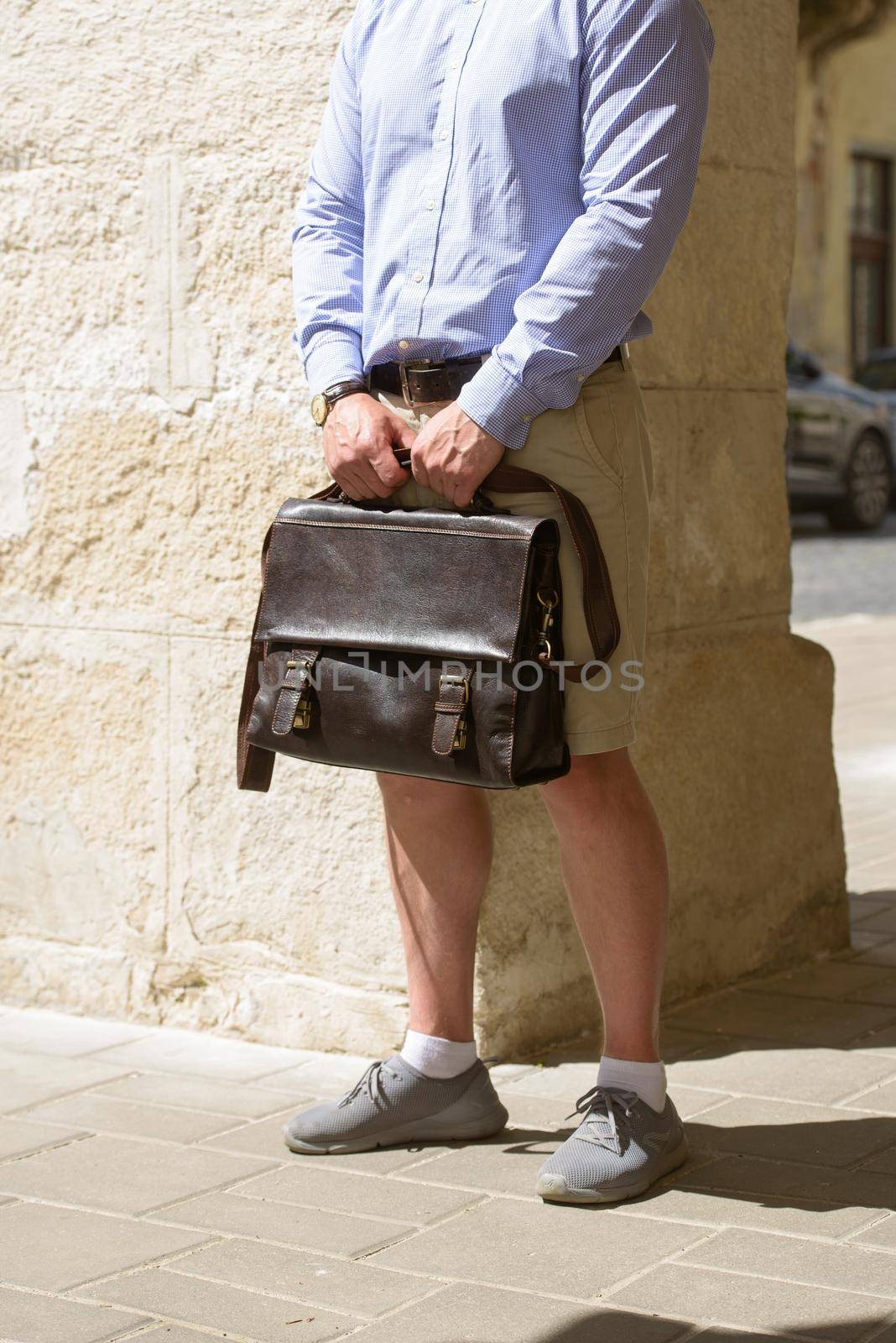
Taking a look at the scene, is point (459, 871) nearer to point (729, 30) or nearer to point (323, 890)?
point (323, 890)

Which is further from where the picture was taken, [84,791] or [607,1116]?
[84,791]

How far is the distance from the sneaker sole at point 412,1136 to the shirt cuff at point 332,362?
1177mm

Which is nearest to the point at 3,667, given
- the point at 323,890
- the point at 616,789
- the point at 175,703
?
the point at 175,703

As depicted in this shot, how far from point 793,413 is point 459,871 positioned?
1254cm

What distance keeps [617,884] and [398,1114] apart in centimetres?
54

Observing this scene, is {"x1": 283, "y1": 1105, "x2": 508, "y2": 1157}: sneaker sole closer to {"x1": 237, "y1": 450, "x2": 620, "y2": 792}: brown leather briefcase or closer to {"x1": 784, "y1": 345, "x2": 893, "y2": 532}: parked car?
{"x1": 237, "y1": 450, "x2": 620, "y2": 792}: brown leather briefcase

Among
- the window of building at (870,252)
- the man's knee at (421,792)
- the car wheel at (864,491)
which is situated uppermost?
the window of building at (870,252)

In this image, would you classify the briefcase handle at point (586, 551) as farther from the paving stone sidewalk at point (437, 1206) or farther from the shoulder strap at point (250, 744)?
the paving stone sidewalk at point (437, 1206)

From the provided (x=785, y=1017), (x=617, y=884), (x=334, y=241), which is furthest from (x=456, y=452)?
(x=785, y=1017)

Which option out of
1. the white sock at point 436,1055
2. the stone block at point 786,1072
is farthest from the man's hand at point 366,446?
the stone block at point 786,1072

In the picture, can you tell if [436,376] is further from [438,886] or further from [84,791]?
[84,791]

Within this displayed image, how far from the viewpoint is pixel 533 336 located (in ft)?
8.86

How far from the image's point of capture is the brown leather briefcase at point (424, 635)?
2717mm

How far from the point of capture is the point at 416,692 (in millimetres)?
2795
